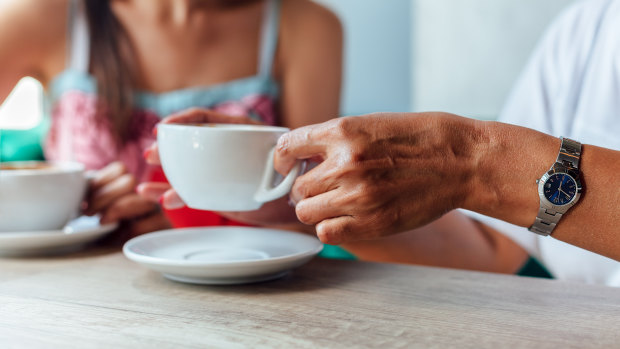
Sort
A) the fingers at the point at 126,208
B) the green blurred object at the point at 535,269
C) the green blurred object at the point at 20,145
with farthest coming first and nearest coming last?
1. the green blurred object at the point at 20,145
2. the green blurred object at the point at 535,269
3. the fingers at the point at 126,208

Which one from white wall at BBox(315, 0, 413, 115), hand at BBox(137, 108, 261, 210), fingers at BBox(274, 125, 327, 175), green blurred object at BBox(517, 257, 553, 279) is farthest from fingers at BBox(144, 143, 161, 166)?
white wall at BBox(315, 0, 413, 115)

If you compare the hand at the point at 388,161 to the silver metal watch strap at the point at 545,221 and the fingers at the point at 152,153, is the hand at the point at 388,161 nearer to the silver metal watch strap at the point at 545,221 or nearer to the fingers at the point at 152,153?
the silver metal watch strap at the point at 545,221

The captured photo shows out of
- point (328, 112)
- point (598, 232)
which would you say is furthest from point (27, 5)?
point (598, 232)

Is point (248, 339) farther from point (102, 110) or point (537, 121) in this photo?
point (102, 110)

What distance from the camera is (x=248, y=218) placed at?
749 mm

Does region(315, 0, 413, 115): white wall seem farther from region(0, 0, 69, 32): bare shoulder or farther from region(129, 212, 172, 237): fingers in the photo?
region(129, 212, 172, 237): fingers

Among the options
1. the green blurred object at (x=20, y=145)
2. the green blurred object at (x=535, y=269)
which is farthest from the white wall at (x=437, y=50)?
the green blurred object at (x=20, y=145)

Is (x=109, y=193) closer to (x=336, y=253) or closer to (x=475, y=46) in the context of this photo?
(x=336, y=253)

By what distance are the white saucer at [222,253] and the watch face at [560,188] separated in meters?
0.25

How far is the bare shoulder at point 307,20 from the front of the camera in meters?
1.72

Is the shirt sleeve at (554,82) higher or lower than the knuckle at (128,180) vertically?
higher

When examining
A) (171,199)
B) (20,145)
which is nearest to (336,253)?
(171,199)

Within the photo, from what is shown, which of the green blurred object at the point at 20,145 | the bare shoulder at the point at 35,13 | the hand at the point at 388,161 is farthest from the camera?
the green blurred object at the point at 20,145

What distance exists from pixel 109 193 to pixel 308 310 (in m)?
0.45
